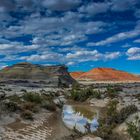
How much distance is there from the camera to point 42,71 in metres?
92.1

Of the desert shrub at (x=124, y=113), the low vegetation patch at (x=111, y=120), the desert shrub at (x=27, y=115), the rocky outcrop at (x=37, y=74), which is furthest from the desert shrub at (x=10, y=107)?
the rocky outcrop at (x=37, y=74)

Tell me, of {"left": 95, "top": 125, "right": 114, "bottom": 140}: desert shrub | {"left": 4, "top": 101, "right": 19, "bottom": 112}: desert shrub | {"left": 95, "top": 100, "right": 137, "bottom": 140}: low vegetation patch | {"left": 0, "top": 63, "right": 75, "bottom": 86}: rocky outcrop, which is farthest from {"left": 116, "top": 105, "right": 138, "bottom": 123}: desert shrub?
{"left": 0, "top": 63, "right": 75, "bottom": 86}: rocky outcrop

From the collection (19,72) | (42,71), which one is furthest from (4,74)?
(42,71)

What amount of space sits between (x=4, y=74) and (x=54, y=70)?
605 inches

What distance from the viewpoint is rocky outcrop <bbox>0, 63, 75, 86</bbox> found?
85.0 meters

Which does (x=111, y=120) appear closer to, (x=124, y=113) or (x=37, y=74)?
(x=124, y=113)

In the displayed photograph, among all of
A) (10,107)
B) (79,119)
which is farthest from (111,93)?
(10,107)

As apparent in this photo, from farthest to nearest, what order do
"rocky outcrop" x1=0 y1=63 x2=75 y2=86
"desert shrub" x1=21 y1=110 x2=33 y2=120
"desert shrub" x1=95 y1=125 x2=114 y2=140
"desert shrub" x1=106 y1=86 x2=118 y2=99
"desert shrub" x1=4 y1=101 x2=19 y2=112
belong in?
"rocky outcrop" x1=0 y1=63 x2=75 y2=86 → "desert shrub" x1=106 y1=86 x2=118 y2=99 → "desert shrub" x1=4 y1=101 x2=19 y2=112 → "desert shrub" x1=21 y1=110 x2=33 y2=120 → "desert shrub" x1=95 y1=125 x2=114 y2=140

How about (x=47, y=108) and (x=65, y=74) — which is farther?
(x=65, y=74)

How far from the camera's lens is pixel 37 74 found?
9106 cm

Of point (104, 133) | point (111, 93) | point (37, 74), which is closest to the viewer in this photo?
point (104, 133)

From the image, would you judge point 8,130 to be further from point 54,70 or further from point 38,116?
point 54,70

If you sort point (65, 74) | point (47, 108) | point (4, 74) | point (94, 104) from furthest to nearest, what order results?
point (4, 74), point (65, 74), point (94, 104), point (47, 108)

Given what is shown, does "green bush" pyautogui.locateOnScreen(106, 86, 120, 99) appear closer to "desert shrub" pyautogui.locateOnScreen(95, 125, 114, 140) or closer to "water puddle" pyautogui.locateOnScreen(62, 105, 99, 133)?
"water puddle" pyautogui.locateOnScreen(62, 105, 99, 133)
